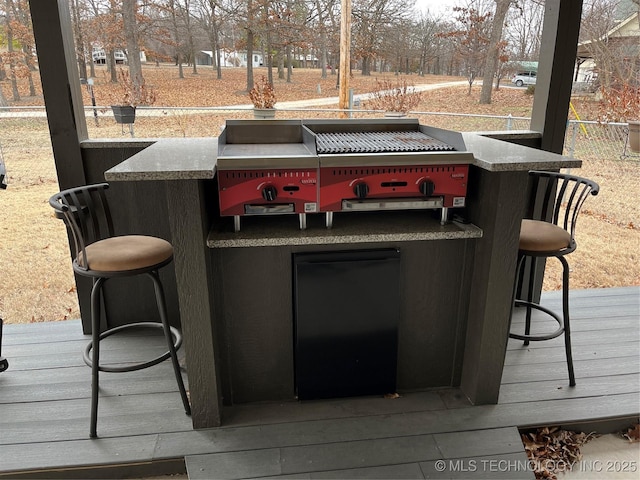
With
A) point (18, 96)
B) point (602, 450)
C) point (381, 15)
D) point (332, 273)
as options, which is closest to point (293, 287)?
point (332, 273)

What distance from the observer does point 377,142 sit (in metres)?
1.96

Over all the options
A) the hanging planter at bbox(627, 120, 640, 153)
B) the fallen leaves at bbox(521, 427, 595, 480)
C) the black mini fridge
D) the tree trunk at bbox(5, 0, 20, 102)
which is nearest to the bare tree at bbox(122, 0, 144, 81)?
the tree trunk at bbox(5, 0, 20, 102)

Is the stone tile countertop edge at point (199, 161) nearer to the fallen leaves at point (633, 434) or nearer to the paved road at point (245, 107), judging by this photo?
the fallen leaves at point (633, 434)

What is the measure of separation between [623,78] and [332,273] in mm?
4603

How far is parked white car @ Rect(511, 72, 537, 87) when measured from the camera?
4146 mm

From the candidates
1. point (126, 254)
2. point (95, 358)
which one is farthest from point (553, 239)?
point (95, 358)

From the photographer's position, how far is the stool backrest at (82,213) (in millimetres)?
1724

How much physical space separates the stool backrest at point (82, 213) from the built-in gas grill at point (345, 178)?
58 centimetres

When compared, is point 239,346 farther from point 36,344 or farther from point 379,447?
point 36,344

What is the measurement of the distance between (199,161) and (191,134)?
3.38 m

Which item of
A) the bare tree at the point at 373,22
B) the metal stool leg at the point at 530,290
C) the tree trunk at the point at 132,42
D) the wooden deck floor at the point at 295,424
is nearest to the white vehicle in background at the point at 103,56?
the tree trunk at the point at 132,42

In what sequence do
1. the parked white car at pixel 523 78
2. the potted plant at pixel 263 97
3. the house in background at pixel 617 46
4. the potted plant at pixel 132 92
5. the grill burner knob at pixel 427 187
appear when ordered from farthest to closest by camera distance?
1. the potted plant at pixel 132 92
2. the house in background at pixel 617 46
3. the parked white car at pixel 523 78
4. the potted plant at pixel 263 97
5. the grill burner knob at pixel 427 187

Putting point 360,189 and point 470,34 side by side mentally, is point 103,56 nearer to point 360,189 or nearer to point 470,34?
point 470,34

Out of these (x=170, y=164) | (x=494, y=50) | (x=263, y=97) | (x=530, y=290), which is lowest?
(x=530, y=290)
